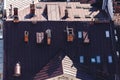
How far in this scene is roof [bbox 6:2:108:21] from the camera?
4063 inches

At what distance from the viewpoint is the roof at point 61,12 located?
103188mm

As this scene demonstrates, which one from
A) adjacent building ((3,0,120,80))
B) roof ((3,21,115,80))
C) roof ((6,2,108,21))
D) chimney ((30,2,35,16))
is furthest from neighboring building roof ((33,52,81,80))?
chimney ((30,2,35,16))

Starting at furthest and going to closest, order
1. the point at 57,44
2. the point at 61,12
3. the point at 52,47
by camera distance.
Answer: the point at 61,12 → the point at 57,44 → the point at 52,47

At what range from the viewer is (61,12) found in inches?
4117

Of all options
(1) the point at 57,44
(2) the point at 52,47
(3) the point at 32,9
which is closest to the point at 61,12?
(3) the point at 32,9

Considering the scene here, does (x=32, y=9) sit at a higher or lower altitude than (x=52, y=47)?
higher

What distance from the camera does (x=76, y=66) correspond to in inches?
3829

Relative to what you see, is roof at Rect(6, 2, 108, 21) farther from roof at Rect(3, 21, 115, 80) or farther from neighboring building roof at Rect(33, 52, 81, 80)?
neighboring building roof at Rect(33, 52, 81, 80)

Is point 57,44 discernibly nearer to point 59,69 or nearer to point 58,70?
point 59,69

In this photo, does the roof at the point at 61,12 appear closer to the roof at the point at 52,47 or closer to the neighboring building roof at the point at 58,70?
the roof at the point at 52,47

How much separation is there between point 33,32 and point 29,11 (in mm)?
5487

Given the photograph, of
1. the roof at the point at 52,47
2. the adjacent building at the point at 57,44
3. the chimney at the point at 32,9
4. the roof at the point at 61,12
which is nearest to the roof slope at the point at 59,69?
the adjacent building at the point at 57,44

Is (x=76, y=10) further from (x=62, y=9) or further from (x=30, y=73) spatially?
(x=30, y=73)

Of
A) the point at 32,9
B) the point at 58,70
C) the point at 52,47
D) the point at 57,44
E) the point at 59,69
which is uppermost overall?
the point at 32,9
